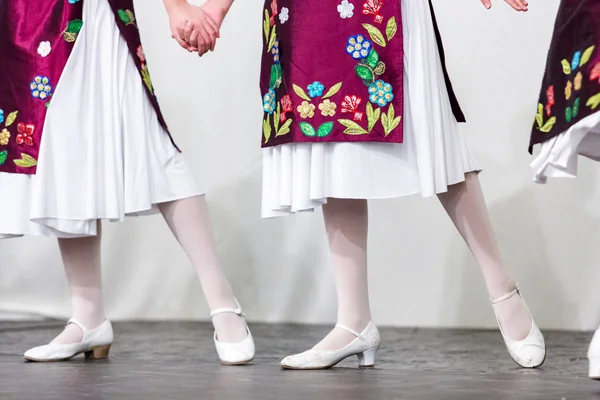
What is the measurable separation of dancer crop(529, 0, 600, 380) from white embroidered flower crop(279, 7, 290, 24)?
0.49 metres

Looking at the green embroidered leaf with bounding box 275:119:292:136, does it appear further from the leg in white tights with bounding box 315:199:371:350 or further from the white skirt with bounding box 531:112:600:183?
the white skirt with bounding box 531:112:600:183

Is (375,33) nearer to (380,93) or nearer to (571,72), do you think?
(380,93)

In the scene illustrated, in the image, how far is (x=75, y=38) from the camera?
1646 millimetres

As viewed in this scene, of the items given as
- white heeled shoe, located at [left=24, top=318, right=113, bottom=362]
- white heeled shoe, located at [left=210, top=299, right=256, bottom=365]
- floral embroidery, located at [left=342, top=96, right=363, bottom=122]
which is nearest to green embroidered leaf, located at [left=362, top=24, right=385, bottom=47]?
floral embroidery, located at [left=342, top=96, right=363, bottom=122]

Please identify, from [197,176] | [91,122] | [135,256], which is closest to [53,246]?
[135,256]

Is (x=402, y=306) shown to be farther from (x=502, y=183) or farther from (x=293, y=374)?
(x=293, y=374)

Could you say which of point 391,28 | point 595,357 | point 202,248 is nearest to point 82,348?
point 202,248

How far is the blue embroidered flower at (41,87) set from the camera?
165 centimetres

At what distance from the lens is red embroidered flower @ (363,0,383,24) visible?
4.72ft

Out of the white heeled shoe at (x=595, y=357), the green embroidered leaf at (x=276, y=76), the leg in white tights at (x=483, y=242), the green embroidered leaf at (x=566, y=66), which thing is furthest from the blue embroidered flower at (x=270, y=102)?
the white heeled shoe at (x=595, y=357)

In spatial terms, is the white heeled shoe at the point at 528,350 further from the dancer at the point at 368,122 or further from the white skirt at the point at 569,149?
the white skirt at the point at 569,149

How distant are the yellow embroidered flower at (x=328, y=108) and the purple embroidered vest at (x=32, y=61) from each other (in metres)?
0.39

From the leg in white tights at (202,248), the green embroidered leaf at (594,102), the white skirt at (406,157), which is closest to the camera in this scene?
the green embroidered leaf at (594,102)

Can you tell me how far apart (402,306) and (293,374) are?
1.14 m
